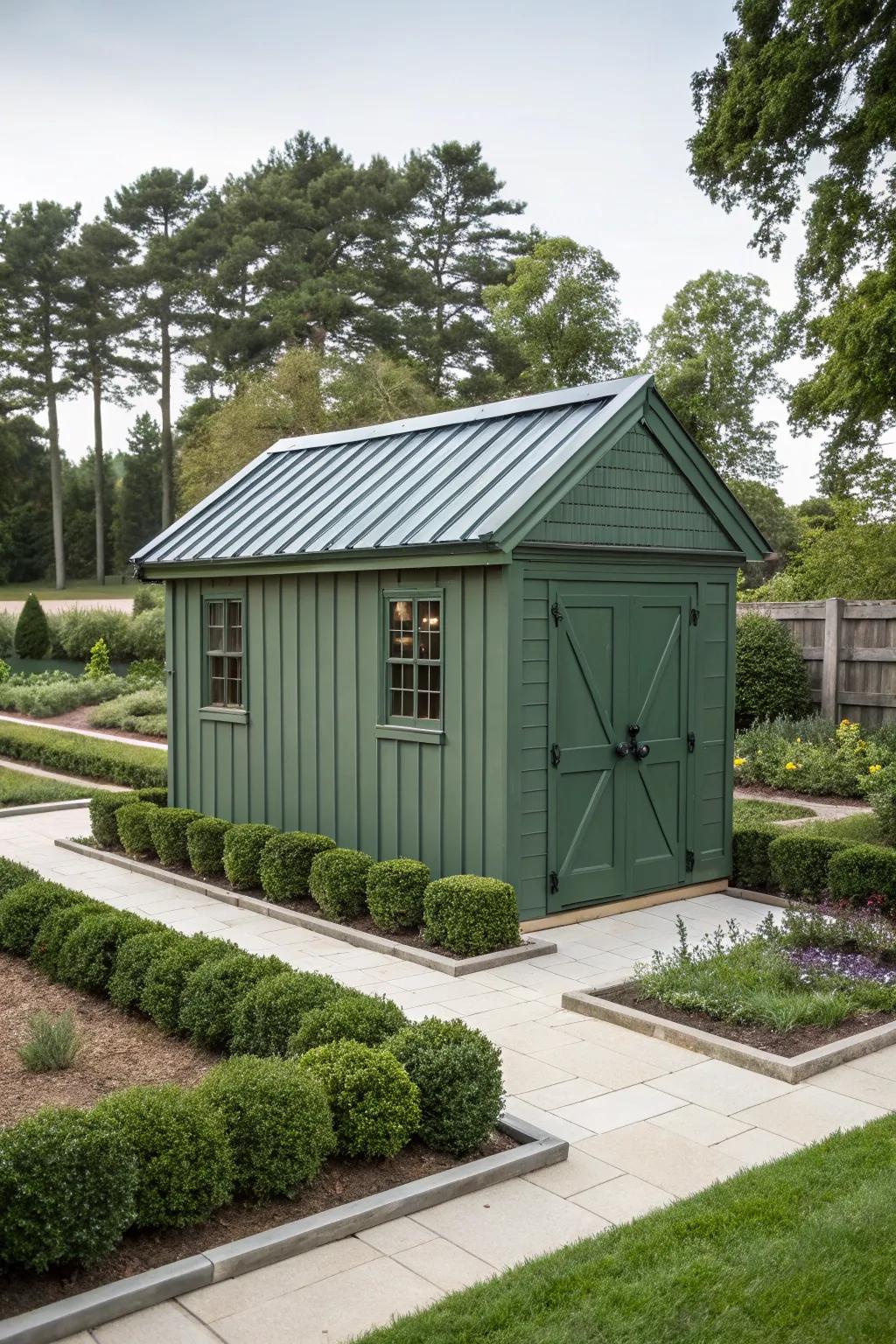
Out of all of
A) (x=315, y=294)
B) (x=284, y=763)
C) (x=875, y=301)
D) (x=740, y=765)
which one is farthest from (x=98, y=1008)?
(x=315, y=294)

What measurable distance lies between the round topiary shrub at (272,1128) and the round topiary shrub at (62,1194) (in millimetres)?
510

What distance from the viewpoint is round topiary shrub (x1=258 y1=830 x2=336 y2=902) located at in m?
9.38

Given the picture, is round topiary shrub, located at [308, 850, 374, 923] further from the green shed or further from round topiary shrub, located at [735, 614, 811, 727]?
round topiary shrub, located at [735, 614, 811, 727]

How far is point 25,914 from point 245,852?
89.7 inches

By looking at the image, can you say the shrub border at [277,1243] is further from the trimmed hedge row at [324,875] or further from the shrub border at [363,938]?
the trimmed hedge row at [324,875]

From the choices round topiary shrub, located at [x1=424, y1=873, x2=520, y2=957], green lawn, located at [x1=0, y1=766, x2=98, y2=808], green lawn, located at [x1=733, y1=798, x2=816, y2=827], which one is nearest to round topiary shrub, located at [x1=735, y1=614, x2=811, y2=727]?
green lawn, located at [x1=733, y1=798, x2=816, y2=827]

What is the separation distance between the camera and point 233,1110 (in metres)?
4.53

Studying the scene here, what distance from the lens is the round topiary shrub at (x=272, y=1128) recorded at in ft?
14.5

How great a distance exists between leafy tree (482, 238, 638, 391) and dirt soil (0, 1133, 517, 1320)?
30.6 metres

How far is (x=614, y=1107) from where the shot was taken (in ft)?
18.3

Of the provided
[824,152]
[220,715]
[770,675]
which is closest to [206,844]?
[220,715]

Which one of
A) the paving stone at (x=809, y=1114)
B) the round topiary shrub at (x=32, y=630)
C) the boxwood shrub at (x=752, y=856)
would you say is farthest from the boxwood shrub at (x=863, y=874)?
the round topiary shrub at (x=32, y=630)

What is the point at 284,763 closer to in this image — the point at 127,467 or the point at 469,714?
the point at 469,714

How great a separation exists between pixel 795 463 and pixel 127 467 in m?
33.3
